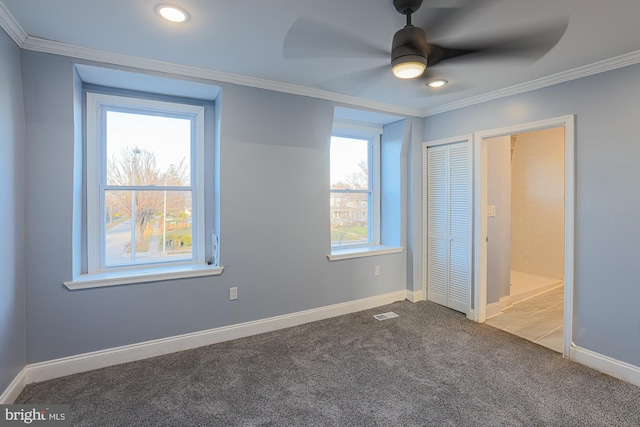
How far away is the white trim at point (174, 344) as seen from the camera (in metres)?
2.26

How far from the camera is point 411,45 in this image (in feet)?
5.39

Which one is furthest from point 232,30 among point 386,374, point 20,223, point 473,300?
point 473,300

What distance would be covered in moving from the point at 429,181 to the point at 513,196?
2659mm

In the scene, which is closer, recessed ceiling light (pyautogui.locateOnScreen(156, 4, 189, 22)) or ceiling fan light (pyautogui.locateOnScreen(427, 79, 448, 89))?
recessed ceiling light (pyautogui.locateOnScreen(156, 4, 189, 22))

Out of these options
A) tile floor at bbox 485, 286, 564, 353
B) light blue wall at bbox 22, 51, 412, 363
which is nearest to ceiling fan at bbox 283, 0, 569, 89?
light blue wall at bbox 22, 51, 412, 363

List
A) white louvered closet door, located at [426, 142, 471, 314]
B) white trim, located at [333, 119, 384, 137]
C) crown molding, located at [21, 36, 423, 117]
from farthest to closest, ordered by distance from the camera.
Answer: white trim, located at [333, 119, 384, 137], white louvered closet door, located at [426, 142, 471, 314], crown molding, located at [21, 36, 423, 117]

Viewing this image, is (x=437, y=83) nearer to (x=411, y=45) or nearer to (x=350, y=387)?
(x=411, y=45)

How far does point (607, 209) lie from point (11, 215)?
4.36 m

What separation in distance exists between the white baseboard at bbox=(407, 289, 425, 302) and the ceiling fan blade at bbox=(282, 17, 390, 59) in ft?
9.45

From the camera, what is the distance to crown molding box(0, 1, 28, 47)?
5.90ft

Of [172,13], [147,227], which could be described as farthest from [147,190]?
[172,13]

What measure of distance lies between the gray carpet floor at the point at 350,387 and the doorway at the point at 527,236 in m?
0.65

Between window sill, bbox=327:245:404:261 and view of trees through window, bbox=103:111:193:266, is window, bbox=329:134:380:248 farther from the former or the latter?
view of trees through window, bbox=103:111:193:266

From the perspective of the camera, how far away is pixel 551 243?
5.04 metres
